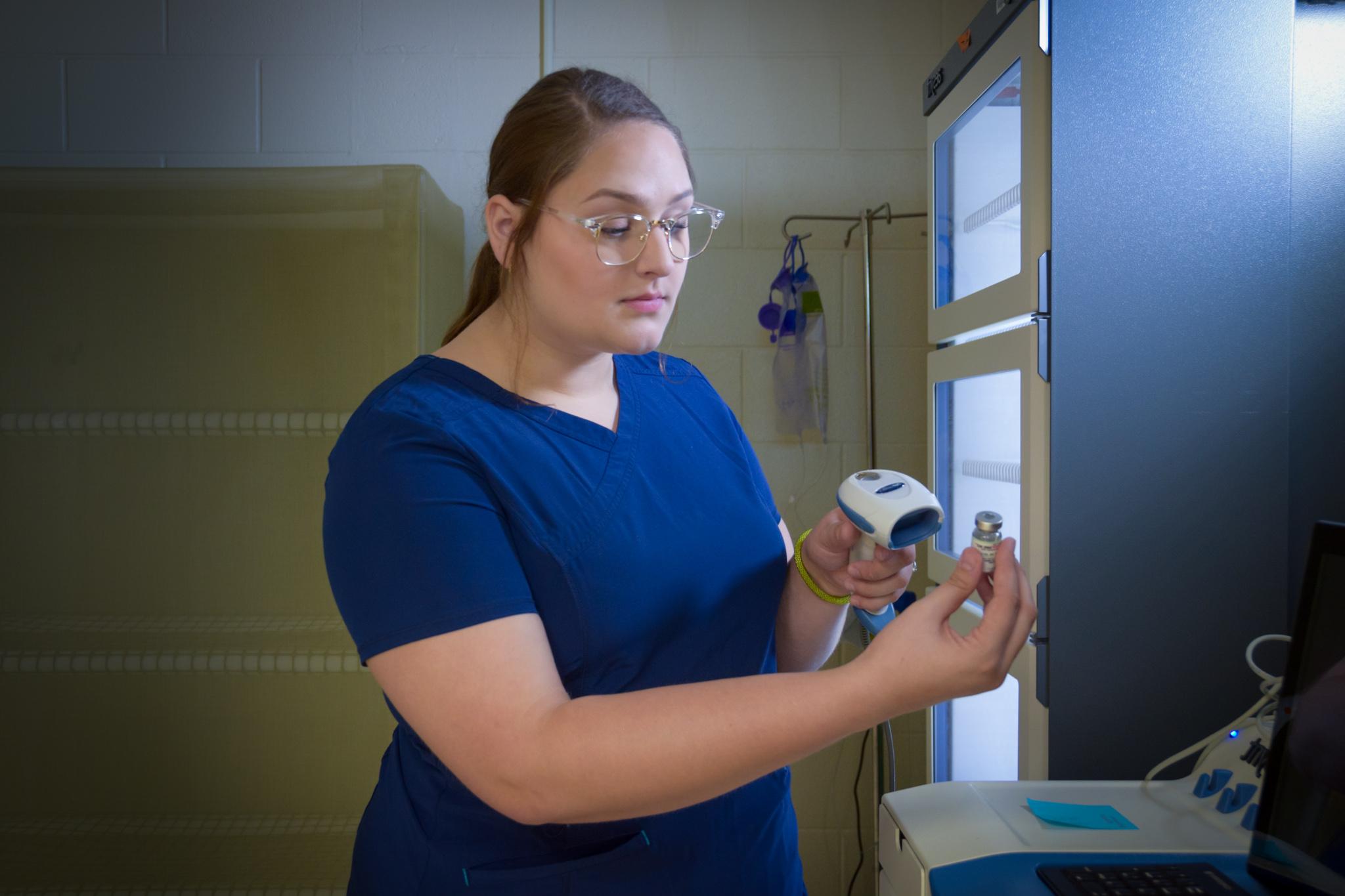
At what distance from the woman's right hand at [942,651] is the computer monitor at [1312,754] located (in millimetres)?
274

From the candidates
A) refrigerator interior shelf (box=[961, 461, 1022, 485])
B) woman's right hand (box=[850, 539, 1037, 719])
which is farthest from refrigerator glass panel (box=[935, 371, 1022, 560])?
woman's right hand (box=[850, 539, 1037, 719])

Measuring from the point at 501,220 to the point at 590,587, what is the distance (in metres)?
0.40

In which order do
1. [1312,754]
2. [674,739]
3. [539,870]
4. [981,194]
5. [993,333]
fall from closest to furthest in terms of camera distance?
[674,739], [1312,754], [539,870], [993,333], [981,194]

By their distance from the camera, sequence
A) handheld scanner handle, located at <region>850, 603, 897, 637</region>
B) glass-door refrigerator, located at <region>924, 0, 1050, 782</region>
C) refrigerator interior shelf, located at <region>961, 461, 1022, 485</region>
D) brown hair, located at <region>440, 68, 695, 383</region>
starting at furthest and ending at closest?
refrigerator interior shelf, located at <region>961, 461, 1022, 485</region> → glass-door refrigerator, located at <region>924, 0, 1050, 782</region> → handheld scanner handle, located at <region>850, 603, 897, 637</region> → brown hair, located at <region>440, 68, 695, 383</region>

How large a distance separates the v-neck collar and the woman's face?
0.08m

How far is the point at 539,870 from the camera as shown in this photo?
939 millimetres

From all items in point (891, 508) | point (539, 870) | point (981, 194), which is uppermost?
point (981, 194)

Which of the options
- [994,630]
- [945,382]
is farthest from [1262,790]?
[945,382]

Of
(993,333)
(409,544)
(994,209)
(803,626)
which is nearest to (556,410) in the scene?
(409,544)

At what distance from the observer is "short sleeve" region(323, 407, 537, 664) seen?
77cm

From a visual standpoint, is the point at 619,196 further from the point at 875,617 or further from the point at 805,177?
the point at 805,177

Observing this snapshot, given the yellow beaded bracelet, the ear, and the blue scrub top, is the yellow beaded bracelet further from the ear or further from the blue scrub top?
the ear

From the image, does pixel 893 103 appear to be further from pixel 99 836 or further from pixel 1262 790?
pixel 99 836

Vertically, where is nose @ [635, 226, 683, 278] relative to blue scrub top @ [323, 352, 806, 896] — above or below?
above
